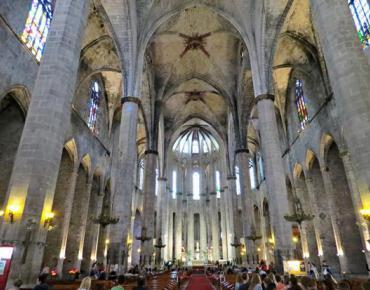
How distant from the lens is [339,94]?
7754 mm

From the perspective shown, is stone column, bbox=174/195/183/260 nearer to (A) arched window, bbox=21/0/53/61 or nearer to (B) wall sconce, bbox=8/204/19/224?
(A) arched window, bbox=21/0/53/61

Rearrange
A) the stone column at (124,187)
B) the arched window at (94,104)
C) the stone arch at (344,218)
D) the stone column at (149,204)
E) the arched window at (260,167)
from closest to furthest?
the stone column at (124,187) < the stone arch at (344,218) < the arched window at (94,104) < the stone column at (149,204) < the arched window at (260,167)

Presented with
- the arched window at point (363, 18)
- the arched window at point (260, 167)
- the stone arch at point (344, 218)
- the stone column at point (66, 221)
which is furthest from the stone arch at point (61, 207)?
the arched window at point (260, 167)

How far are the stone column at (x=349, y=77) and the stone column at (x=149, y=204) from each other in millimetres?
18879

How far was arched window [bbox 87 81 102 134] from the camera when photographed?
21.5 metres

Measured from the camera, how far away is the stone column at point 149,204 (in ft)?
76.2

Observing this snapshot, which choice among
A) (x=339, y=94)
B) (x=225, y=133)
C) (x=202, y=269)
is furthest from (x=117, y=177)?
(x=202, y=269)

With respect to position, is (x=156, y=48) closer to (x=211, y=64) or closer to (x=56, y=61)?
(x=211, y=64)

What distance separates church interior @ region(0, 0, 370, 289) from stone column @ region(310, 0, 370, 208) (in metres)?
0.03

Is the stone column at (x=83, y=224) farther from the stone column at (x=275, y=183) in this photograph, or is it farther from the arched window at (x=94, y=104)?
the stone column at (x=275, y=183)

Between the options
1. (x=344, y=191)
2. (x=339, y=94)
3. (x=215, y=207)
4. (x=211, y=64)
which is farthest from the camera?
(x=215, y=207)

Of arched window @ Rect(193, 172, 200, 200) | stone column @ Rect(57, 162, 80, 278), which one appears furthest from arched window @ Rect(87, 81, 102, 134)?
arched window @ Rect(193, 172, 200, 200)

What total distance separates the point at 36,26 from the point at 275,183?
14.8 meters

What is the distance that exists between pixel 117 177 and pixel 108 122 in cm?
1133
